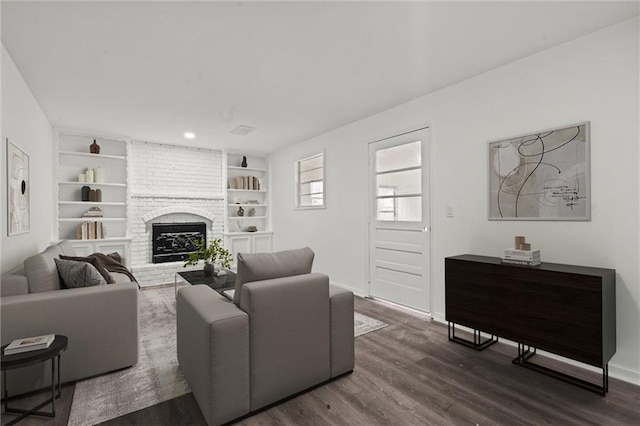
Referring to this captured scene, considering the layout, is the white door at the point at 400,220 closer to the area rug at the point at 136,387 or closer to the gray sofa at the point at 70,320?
the area rug at the point at 136,387

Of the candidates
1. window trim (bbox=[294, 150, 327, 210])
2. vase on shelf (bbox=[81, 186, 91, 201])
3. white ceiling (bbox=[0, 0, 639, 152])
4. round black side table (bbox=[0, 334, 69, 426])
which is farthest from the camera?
window trim (bbox=[294, 150, 327, 210])

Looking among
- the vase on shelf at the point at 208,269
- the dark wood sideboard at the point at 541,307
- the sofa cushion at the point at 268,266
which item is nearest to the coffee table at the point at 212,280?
the vase on shelf at the point at 208,269

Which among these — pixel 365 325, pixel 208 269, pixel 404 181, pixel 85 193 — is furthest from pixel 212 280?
pixel 85 193

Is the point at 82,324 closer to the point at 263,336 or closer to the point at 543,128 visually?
the point at 263,336

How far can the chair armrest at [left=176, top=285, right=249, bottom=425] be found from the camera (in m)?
1.73

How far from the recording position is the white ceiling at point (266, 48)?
2.12 metres

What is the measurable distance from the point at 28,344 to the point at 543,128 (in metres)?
3.94

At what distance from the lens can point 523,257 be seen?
8.23 feet

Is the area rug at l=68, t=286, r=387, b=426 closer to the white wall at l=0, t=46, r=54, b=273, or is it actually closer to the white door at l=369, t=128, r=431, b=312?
the white door at l=369, t=128, r=431, b=312

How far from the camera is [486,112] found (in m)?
3.09

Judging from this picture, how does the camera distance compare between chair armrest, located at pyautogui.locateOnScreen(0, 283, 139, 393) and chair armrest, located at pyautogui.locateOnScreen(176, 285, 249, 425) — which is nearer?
chair armrest, located at pyautogui.locateOnScreen(176, 285, 249, 425)

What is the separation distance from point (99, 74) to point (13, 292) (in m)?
2.01

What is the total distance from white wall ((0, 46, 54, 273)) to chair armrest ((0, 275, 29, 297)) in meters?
0.32

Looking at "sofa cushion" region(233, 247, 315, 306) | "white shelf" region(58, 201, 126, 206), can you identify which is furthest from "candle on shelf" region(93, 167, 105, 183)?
"sofa cushion" region(233, 247, 315, 306)
